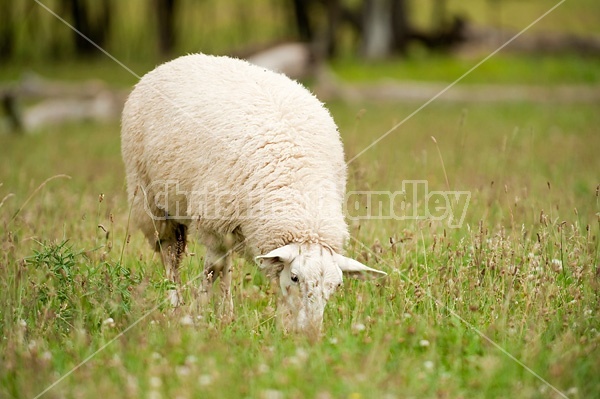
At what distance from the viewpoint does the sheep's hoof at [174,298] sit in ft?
14.3

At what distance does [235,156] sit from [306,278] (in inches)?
42.3

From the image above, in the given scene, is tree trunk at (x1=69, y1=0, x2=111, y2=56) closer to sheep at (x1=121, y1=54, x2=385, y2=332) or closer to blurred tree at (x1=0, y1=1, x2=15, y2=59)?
blurred tree at (x1=0, y1=1, x2=15, y2=59)

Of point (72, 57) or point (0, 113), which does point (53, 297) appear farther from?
point (72, 57)

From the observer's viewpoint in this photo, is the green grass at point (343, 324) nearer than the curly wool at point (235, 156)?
Yes

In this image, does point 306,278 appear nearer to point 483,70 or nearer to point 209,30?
point 483,70

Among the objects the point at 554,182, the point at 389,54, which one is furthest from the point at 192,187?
the point at 389,54

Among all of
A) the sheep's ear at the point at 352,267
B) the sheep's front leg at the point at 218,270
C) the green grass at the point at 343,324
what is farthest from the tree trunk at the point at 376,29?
the sheep's ear at the point at 352,267

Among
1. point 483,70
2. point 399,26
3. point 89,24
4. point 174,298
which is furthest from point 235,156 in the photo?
point 89,24

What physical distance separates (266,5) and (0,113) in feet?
65.7

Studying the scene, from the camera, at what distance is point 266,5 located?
34.6 metres

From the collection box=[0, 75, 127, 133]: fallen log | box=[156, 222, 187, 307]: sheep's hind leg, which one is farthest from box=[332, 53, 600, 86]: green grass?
box=[156, 222, 187, 307]: sheep's hind leg

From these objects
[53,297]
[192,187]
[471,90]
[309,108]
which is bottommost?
[471,90]

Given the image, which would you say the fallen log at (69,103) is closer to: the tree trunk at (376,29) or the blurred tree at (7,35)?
the blurred tree at (7,35)

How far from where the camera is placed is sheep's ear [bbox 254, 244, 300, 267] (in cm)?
429
